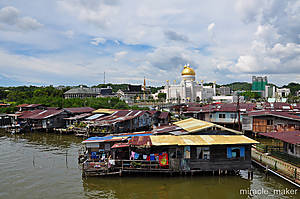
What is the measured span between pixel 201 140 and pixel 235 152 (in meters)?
2.52

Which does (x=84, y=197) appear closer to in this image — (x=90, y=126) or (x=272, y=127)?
(x=90, y=126)

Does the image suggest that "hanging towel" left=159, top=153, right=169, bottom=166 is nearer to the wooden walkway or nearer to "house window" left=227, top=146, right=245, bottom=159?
"house window" left=227, top=146, right=245, bottom=159

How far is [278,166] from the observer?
16.2 meters

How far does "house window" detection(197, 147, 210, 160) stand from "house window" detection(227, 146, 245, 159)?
1495mm

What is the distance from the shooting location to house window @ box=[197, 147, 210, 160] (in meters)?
15.5

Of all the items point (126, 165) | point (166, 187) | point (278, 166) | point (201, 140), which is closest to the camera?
point (166, 187)

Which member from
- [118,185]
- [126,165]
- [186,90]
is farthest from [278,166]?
[186,90]

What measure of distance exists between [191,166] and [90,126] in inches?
734

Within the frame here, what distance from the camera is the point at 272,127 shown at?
88.7 ft

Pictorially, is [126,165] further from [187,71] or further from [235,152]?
[187,71]

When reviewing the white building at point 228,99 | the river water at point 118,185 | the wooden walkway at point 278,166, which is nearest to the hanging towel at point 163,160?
the river water at point 118,185

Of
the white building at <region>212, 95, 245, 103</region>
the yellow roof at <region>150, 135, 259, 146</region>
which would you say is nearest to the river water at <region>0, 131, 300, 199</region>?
the yellow roof at <region>150, 135, 259, 146</region>

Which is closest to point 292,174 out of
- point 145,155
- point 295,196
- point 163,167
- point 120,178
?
point 295,196

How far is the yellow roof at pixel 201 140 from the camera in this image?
15.2 meters
